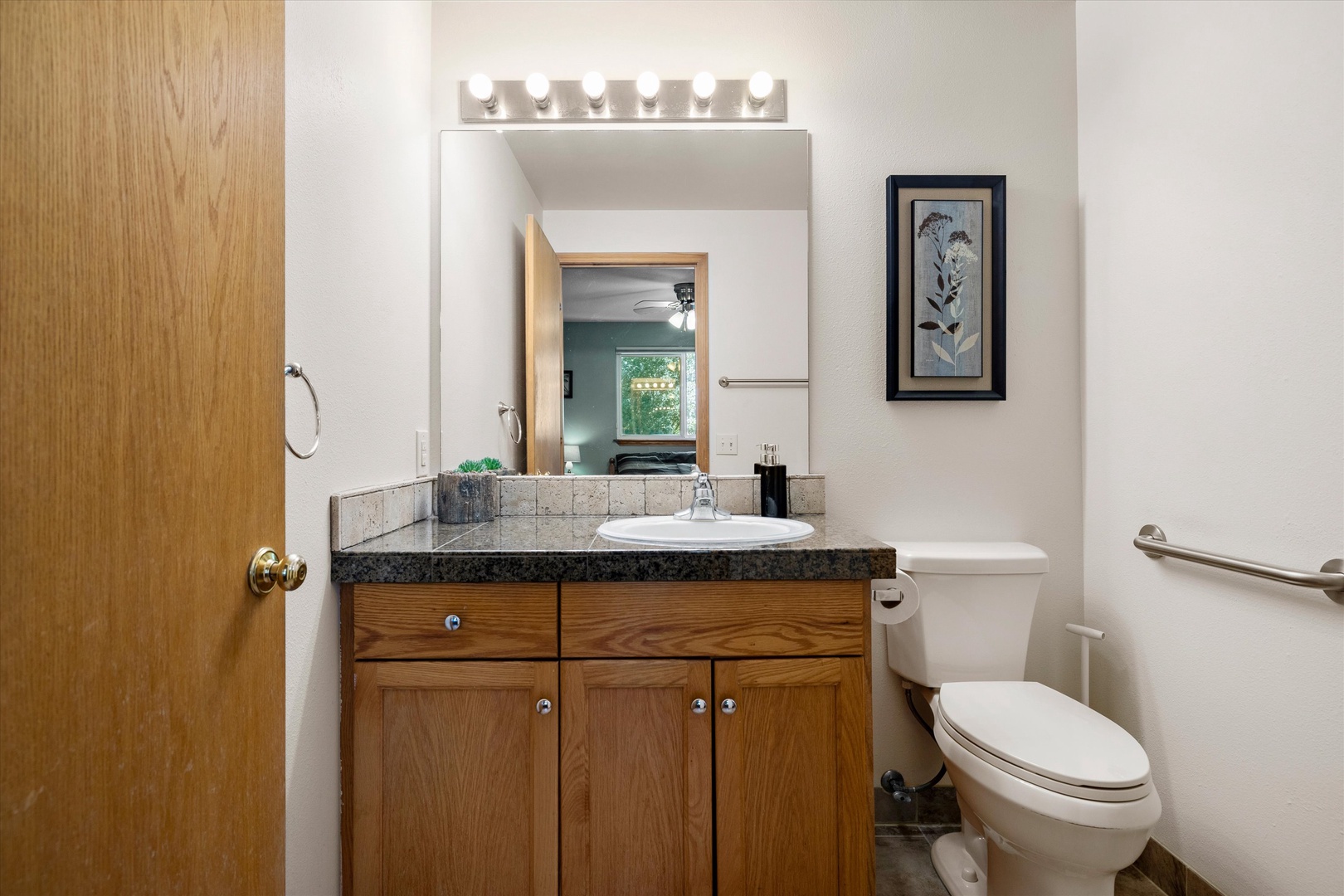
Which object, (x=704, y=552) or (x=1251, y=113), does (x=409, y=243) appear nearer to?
(x=704, y=552)

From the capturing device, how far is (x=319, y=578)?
46.6 inches

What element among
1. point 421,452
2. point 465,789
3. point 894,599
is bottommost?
point 465,789

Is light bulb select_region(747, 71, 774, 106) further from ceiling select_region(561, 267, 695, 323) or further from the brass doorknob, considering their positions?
the brass doorknob

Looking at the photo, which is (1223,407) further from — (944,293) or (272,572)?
(272,572)

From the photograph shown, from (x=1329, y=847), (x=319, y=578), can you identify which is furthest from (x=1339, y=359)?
(x=319, y=578)

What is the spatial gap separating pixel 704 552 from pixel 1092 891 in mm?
966

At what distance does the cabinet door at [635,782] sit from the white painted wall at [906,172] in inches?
33.2

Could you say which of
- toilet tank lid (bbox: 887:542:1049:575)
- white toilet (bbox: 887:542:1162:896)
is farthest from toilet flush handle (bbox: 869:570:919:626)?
toilet tank lid (bbox: 887:542:1049:575)

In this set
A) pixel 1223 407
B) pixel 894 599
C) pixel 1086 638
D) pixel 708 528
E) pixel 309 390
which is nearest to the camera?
pixel 309 390

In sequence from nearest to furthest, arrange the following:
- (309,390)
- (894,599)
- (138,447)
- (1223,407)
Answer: (138,447) → (309,390) → (1223,407) → (894,599)

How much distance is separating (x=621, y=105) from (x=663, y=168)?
0.22 m

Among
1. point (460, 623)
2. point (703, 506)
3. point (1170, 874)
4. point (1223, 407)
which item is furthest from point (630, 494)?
point (1170, 874)

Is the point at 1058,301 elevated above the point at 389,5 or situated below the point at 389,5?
below

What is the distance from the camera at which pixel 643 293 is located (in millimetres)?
1841
